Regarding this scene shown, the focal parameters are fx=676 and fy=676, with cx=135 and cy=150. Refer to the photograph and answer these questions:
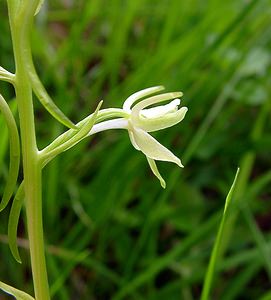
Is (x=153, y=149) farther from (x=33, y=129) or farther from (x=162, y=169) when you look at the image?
(x=162, y=169)


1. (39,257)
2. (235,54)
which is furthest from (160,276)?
(39,257)

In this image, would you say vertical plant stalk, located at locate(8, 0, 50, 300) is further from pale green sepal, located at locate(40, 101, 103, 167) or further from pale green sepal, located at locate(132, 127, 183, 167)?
pale green sepal, located at locate(132, 127, 183, 167)

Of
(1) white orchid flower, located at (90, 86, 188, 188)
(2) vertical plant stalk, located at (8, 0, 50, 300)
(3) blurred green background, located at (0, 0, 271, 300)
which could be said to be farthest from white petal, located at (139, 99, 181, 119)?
(3) blurred green background, located at (0, 0, 271, 300)

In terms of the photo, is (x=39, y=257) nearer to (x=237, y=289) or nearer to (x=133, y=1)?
(x=237, y=289)

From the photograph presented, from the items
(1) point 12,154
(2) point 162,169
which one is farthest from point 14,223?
(2) point 162,169

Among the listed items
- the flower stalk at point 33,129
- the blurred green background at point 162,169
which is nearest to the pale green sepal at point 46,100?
the flower stalk at point 33,129

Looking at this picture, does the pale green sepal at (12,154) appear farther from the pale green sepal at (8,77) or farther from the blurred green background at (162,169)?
the blurred green background at (162,169)
